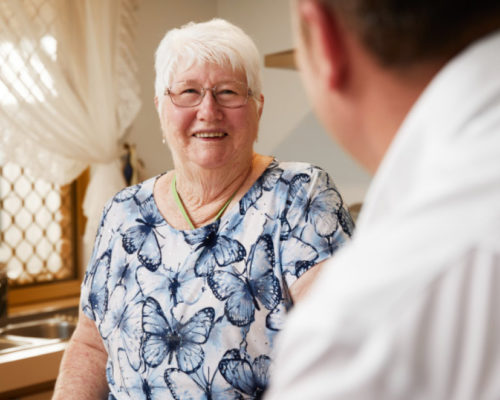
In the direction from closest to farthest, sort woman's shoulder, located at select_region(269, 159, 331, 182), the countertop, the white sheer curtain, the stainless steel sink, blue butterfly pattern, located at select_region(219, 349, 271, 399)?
1. blue butterfly pattern, located at select_region(219, 349, 271, 399)
2. woman's shoulder, located at select_region(269, 159, 331, 182)
3. the countertop
4. the stainless steel sink
5. the white sheer curtain

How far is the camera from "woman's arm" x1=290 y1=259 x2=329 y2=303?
1272mm

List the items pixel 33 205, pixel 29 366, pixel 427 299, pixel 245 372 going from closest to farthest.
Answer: pixel 427 299 → pixel 245 372 → pixel 29 366 → pixel 33 205

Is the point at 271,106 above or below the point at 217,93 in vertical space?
below

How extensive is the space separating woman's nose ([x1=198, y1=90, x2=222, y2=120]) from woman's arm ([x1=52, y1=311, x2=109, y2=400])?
583 millimetres

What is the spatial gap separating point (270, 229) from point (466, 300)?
3.30 feet

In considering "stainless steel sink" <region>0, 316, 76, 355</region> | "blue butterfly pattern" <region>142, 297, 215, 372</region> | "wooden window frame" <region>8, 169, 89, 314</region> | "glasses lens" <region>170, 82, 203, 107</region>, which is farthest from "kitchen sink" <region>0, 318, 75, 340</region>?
"glasses lens" <region>170, 82, 203, 107</region>

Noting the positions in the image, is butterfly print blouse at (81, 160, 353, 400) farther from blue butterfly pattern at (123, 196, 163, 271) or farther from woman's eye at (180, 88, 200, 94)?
woman's eye at (180, 88, 200, 94)

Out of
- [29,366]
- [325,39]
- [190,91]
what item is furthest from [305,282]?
[29,366]

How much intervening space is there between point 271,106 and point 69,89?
1097mm

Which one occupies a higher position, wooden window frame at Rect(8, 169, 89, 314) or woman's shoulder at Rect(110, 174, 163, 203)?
woman's shoulder at Rect(110, 174, 163, 203)

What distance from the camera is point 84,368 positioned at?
151 cm

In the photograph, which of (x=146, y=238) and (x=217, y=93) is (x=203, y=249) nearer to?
(x=146, y=238)

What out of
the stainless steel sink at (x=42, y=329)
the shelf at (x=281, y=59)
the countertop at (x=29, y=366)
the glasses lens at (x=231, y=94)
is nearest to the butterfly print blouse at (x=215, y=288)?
the glasses lens at (x=231, y=94)

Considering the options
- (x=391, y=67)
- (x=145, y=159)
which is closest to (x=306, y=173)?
(x=391, y=67)
